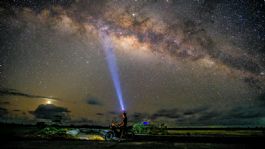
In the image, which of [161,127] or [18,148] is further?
[161,127]

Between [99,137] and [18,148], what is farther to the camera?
[99,137]

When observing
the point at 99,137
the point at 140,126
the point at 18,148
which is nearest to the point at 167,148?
the point at 18,148

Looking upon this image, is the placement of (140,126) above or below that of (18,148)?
above

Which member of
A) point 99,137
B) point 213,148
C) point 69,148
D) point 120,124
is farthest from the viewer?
point 99,137

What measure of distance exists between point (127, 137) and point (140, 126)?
14491 millimetres

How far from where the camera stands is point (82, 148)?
489 inches

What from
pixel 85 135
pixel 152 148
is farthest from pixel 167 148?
pixel 85 135

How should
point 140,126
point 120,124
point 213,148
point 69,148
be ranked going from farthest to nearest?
point 140,126 < point 120,124 < point 213,148 < point 69,148

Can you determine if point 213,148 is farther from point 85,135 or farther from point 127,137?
point 85,135

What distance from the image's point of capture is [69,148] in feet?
40.7

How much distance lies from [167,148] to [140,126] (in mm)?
22145

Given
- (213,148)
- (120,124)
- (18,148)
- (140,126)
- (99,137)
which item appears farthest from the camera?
(140,126)

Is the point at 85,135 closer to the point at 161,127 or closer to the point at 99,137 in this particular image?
the point at 99,137

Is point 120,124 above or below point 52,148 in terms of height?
above
